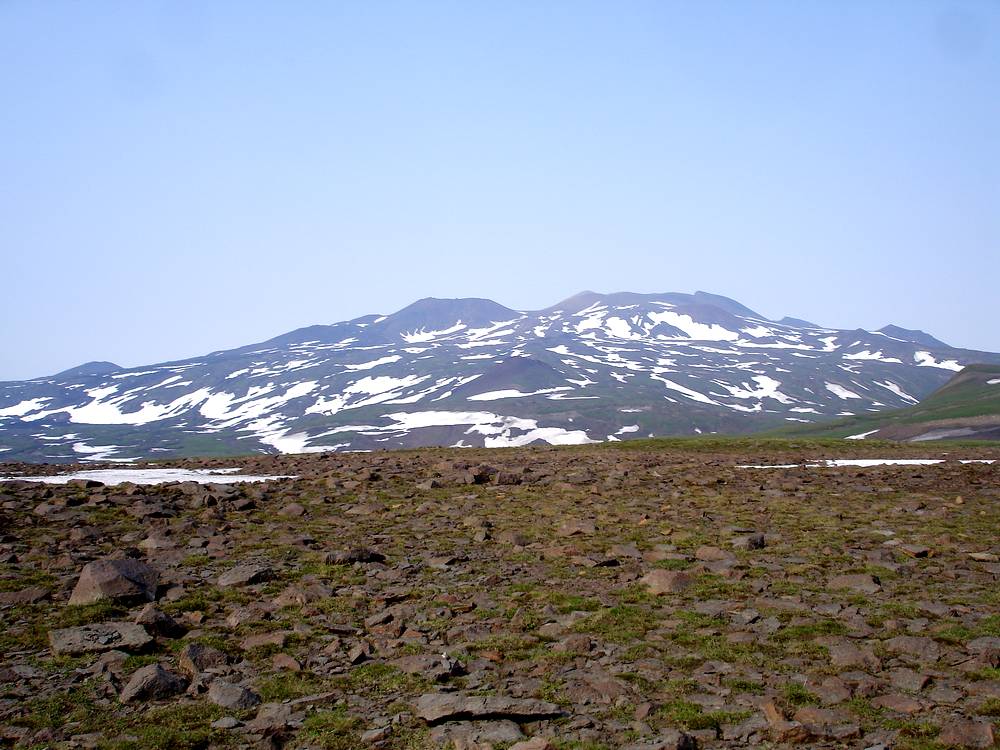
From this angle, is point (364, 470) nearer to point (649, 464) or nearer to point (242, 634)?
point (649, 464)

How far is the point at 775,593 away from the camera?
17031 mm

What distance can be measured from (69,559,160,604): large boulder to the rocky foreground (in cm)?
5

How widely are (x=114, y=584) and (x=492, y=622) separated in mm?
7990

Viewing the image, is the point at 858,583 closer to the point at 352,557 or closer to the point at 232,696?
the point at 352,557

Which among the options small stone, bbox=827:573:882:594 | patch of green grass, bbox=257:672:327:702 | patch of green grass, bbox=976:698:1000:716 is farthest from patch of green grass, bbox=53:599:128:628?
small stone, bbox=827:573:882:594

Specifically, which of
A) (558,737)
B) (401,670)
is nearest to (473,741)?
(558,737)

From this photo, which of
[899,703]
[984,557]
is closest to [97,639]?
[899,703]

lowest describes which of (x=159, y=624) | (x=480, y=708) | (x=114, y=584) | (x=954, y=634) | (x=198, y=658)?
(x=954, y=634)

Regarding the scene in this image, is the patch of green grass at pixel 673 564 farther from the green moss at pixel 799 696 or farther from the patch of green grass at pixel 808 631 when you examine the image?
the green moss at pixel 799 696

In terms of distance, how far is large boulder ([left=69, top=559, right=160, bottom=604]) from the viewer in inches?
630

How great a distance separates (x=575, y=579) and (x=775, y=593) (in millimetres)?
4509

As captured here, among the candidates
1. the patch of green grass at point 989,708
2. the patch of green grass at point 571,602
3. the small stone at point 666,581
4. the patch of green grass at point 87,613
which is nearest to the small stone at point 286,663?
the patch of green grass at point 87,613

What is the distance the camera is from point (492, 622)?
1538 centimetres

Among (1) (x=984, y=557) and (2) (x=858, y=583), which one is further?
(1) (x=984, y=557)
